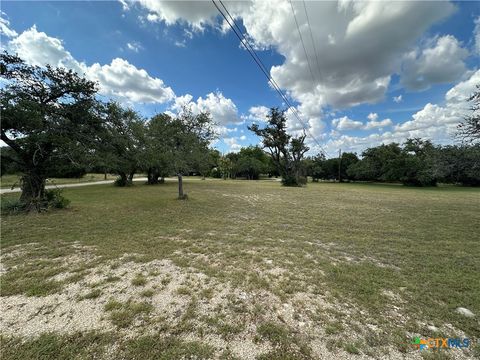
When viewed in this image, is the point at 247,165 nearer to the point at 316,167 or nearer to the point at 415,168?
the point at 316,167

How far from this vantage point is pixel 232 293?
9.70 ft

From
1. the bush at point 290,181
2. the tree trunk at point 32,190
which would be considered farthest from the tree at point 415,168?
the tree trunk at point 32,190

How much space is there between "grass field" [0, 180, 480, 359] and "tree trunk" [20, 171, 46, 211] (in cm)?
308

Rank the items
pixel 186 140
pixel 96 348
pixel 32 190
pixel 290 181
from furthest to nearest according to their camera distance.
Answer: pixel 290 181 < pixel 186 140 < pixel 32 190 < pixel 96 348

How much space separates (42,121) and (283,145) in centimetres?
2377

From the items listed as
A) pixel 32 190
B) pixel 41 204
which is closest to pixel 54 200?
pixel 41 204

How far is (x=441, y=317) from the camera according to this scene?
2.47m

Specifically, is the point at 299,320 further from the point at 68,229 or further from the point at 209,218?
the point at 68,229

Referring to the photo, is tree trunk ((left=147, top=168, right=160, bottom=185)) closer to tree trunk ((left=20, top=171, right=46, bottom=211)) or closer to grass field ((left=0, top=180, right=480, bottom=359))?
tree trunk ((left=20, top=171, right=46, bottom=211))

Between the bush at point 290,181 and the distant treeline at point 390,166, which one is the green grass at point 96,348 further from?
the bush at point 290,181

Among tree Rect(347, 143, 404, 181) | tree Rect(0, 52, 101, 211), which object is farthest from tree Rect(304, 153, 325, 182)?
tree Rect(0, 52, 101, 211)

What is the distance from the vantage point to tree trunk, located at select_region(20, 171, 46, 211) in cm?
819

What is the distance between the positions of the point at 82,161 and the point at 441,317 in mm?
11310

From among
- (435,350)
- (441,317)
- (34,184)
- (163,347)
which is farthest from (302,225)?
(34,184)
